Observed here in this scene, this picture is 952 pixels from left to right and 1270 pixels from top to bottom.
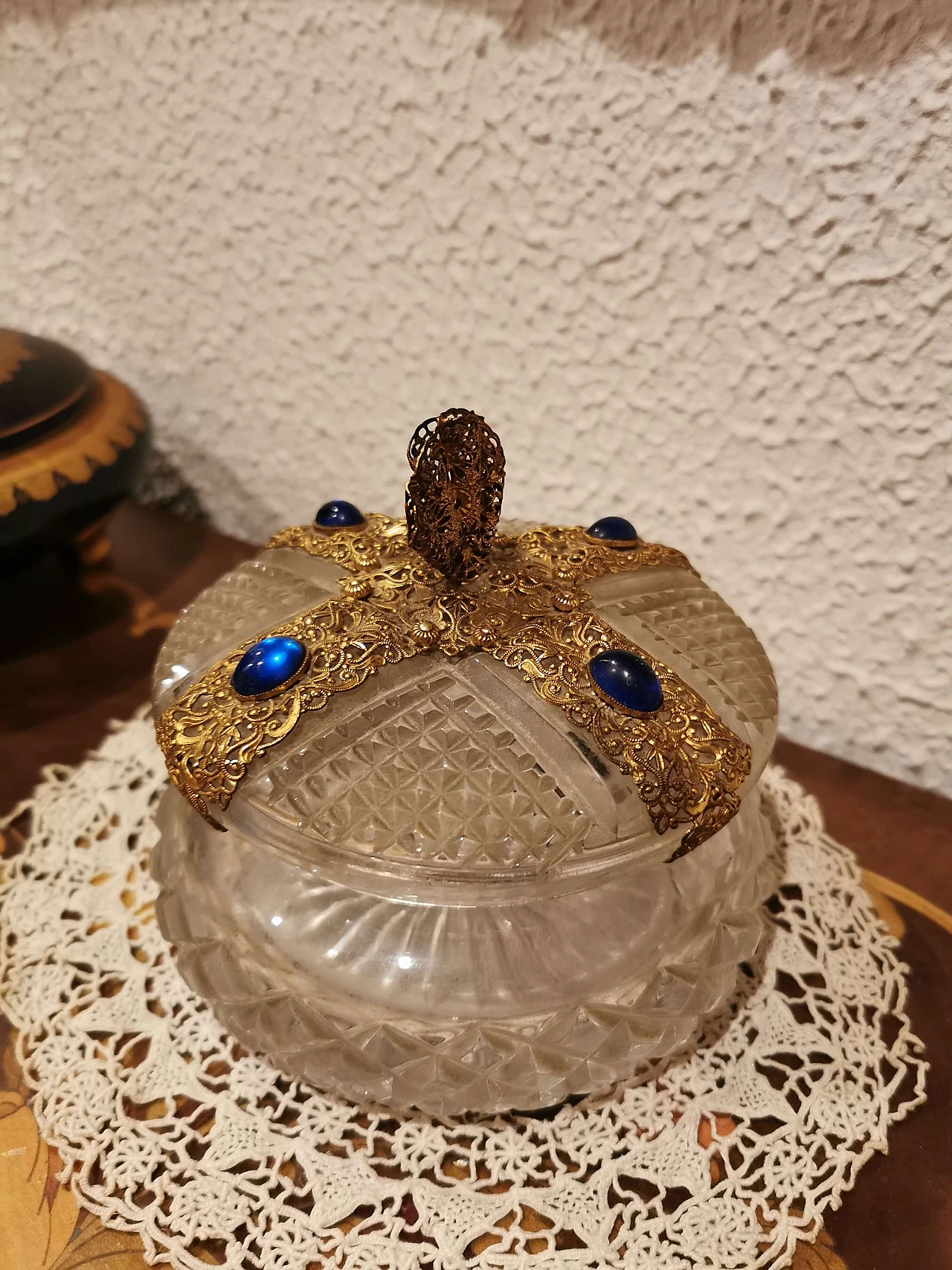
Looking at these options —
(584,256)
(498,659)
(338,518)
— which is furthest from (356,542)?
(584,256)

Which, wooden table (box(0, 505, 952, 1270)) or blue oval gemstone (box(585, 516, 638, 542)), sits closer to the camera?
wooden table (box(0, 505, 952, 1270))

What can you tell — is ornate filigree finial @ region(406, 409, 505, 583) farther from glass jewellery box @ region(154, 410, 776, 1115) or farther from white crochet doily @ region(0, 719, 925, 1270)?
white crochet doily @ region(0, 719, 925, 1270)

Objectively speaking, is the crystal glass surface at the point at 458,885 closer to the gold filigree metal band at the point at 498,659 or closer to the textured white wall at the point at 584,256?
the gold filigree metal band at the point at 498,659

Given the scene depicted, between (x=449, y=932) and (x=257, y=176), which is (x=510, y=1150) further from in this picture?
(x=257, y=176)

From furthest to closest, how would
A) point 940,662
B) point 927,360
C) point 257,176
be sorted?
point 257,176, point 940,662, point 927,360

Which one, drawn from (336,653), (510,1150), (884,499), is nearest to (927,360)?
(884,499)

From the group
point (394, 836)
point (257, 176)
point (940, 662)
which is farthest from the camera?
point (257, 176)

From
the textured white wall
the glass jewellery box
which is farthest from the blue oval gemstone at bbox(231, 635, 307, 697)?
the textured white wall

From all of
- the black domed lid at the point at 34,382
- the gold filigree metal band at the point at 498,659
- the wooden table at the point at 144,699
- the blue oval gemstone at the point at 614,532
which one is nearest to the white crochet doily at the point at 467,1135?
the wooden table at the point at 144,699
